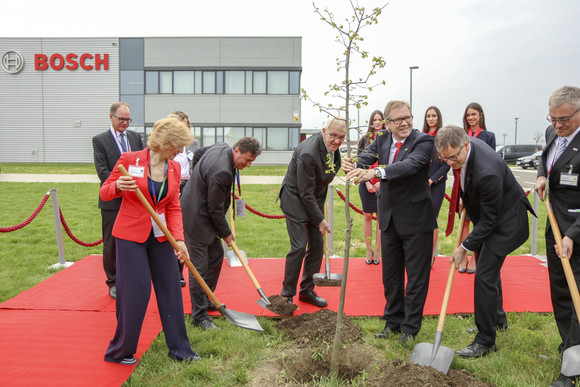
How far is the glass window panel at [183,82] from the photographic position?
26.5 m

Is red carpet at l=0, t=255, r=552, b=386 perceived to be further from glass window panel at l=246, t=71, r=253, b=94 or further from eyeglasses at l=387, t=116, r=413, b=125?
glass window panel at l=246, t=71, r=253, b=94

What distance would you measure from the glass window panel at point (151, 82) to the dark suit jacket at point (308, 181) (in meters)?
24.2

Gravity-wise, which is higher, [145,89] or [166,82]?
[166,82]

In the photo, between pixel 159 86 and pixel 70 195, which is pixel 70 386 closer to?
pixel 70 195

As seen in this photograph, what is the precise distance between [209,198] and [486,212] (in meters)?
2.24

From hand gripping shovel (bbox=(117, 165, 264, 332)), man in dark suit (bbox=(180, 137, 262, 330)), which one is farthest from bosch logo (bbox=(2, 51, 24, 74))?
hand gripping shovel (bbox=(117, 165, 264, 332))

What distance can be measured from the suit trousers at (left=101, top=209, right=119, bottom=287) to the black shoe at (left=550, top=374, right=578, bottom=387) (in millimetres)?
3978

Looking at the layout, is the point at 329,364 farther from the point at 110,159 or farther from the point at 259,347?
the point at 110,159

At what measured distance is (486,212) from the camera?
3365mm

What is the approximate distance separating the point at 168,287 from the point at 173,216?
53 centimetres

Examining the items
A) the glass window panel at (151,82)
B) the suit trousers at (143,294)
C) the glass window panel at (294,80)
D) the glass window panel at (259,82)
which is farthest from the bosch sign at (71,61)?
the suit trousers at (143,294)

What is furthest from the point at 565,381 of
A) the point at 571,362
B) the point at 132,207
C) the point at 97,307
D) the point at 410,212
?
the point at 97,307

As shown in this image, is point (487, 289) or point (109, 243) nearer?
point (487, 289)

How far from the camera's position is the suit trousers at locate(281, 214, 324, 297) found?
4.50 meters
